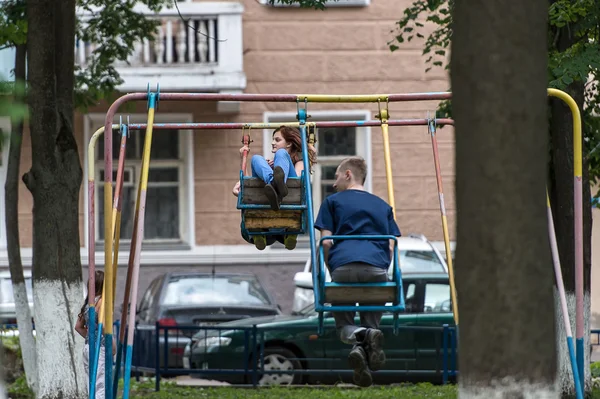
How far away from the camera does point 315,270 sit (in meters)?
7.65

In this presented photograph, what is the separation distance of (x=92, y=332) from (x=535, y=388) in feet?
13.6

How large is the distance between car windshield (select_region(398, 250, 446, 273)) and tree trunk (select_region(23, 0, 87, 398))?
686 centimetres

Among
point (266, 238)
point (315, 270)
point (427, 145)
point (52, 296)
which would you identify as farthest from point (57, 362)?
point (427, 145)

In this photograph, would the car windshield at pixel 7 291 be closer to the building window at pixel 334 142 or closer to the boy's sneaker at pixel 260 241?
the building window at pixel 334 142

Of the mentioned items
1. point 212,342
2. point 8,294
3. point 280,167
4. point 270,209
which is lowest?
point 212,342

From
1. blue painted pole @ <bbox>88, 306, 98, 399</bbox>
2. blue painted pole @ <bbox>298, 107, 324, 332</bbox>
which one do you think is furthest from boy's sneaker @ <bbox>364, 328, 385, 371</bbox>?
blue painted pole @ <bbox>88, 306, 98, 399</bbox>

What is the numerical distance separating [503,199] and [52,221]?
6015 millimetres

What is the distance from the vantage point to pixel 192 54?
18469mm

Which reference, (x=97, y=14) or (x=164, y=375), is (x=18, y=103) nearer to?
(x=164, y=375)

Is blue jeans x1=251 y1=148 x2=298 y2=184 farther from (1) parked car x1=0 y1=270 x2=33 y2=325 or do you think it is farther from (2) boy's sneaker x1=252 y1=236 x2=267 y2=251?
(1) parked car x1=0 y1=270 x2=33 y2=325

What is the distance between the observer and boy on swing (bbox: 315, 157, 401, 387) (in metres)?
7.98

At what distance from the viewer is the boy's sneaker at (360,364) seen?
7.93 metres

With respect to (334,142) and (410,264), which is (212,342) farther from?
(334,142)

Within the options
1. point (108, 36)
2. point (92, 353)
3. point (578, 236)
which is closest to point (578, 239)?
point (578, 236)
